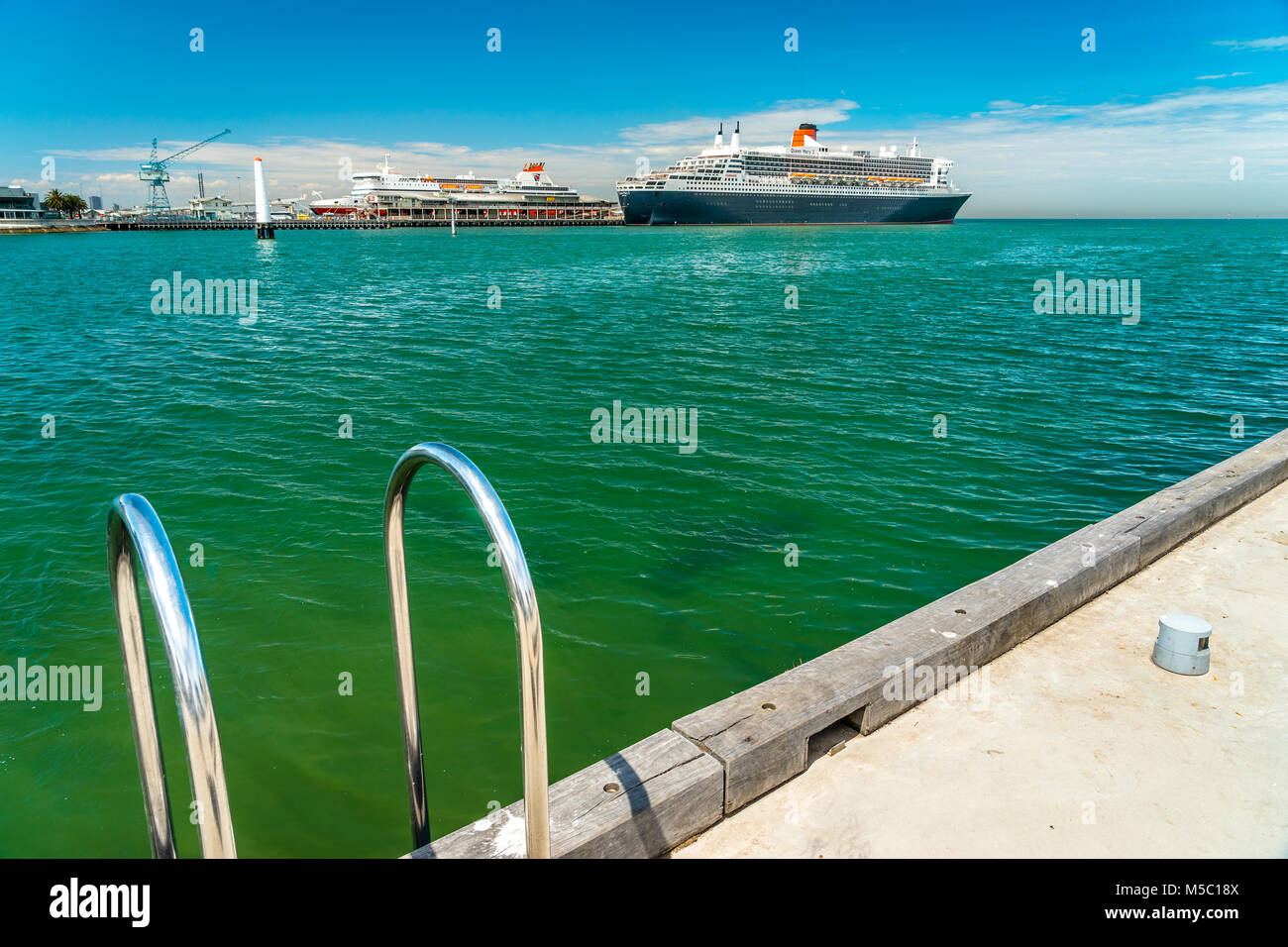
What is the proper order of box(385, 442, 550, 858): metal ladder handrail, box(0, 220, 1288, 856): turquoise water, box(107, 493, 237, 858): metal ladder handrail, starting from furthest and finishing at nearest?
box(0, 220, 1288, 856): turquoise water < box(385, 442, 550, 858): metal ladder handrail < box(107, 493, 237, 858): metal ladder handrail

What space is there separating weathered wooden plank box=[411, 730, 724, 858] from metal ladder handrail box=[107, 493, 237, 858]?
3.36 ft

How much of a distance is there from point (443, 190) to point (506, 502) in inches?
6422

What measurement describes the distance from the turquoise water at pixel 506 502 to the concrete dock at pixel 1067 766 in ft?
8.72

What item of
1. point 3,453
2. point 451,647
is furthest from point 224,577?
point 3,453

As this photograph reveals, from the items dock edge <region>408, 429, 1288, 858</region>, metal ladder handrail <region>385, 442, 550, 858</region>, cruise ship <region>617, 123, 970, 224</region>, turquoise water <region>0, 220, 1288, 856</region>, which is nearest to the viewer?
metal ladder handrail <region>385, 442, 550, 858</region>

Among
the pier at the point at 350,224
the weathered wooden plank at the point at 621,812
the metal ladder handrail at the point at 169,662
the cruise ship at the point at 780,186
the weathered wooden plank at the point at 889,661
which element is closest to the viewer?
the metal ladder handrail at the point at 169,662

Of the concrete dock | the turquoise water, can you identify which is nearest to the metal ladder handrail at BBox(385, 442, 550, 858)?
the concrete dock

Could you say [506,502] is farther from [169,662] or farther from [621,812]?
[169,662]

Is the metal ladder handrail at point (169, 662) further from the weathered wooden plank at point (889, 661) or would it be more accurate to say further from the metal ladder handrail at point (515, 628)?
the weathered wooden plank at point (889, 661)

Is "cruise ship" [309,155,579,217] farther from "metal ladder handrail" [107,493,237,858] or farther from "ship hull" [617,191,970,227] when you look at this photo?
"metal ladder handrail" [107,493,237,858]

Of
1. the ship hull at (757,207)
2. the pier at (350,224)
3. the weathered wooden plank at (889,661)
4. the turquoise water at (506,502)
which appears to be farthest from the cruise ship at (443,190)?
the weathered wooden plank at (889,661)

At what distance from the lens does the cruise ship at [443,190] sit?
15775 centimetres

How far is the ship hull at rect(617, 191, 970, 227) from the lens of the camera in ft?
412
